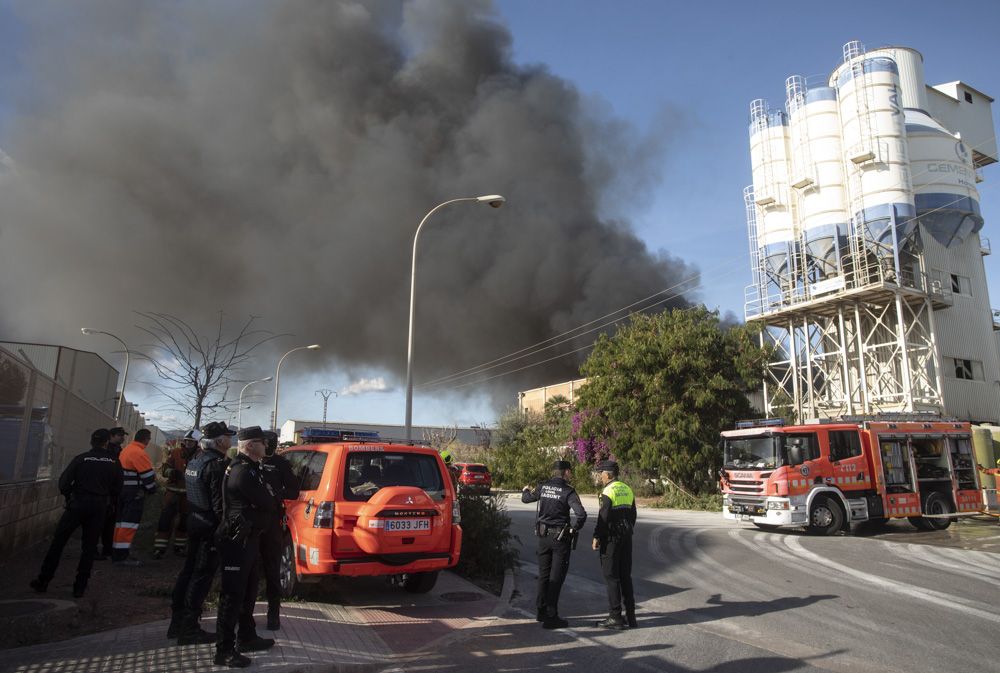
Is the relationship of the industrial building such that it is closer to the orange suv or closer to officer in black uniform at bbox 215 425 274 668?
the orange suv

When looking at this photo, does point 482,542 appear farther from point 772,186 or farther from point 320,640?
point 772,186

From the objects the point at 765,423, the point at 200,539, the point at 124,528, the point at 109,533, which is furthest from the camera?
the point at 765,423

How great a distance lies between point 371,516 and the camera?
18.3 ft

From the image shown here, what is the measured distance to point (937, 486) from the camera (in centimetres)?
1320

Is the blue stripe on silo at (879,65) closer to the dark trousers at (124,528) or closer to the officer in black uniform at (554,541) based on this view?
the officer in black uniform at (554,541)

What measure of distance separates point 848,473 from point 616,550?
28.3 ft

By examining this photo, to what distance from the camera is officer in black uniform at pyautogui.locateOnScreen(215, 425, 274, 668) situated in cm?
410

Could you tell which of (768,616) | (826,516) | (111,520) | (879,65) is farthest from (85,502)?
(879,65)

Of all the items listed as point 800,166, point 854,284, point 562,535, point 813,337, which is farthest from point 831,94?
point 562,535

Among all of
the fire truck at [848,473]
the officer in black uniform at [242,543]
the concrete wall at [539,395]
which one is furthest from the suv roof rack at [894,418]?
the concrete wall at [539,395]

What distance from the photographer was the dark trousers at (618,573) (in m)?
5.51

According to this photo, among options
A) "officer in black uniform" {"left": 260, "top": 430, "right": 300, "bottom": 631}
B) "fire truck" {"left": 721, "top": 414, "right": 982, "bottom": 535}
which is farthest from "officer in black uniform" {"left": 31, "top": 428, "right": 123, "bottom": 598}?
"fire truck" {"left": 721, "top": 414, "right": 982, "bottom": 535}

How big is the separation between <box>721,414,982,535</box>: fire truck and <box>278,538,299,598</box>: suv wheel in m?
8.94

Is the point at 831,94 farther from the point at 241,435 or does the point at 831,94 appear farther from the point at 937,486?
the point at 241,435
